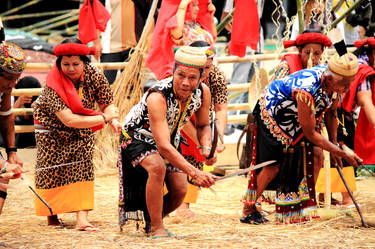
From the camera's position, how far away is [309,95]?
4.52 metres

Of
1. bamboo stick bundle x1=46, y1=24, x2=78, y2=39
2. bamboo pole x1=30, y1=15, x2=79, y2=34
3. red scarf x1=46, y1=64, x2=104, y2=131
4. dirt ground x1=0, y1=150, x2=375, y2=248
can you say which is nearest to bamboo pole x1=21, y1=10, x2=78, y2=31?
bamboo pole x1=30, y1=15, x2=79, y2=34

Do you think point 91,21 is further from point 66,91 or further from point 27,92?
point 66,91

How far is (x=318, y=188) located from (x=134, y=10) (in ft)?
12.1

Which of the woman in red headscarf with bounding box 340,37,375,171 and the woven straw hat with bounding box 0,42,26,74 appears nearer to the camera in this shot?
the woven straw hat with bounding box 0,42,26,74

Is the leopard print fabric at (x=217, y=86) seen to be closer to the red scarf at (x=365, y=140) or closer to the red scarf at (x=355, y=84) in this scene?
the red scarf at (x=355, y=84)

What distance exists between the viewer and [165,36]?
582 centimetres

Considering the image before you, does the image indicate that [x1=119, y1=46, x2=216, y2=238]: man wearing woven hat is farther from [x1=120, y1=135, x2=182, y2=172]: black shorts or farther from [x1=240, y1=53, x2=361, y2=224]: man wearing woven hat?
[x1=240, y1=53, x2=361, y2=224]: man wearing woven hat

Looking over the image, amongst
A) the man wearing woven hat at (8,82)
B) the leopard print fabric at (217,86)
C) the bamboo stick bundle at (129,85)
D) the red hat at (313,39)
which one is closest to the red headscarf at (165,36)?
the leopard print fabric at (217,86)

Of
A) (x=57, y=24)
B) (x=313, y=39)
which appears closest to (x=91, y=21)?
(x=313, y=39)

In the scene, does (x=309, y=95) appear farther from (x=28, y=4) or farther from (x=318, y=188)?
(x=28, y=4)

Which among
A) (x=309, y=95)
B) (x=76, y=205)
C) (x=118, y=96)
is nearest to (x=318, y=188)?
(x=309, y=95)

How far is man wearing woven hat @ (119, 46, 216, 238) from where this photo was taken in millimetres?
4055

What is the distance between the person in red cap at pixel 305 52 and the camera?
16.7 ft

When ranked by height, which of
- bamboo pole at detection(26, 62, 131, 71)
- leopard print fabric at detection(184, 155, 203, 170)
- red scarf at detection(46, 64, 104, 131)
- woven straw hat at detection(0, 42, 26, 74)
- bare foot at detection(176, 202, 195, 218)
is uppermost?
woven straw hat at detection(0, 42, 26, 74)
